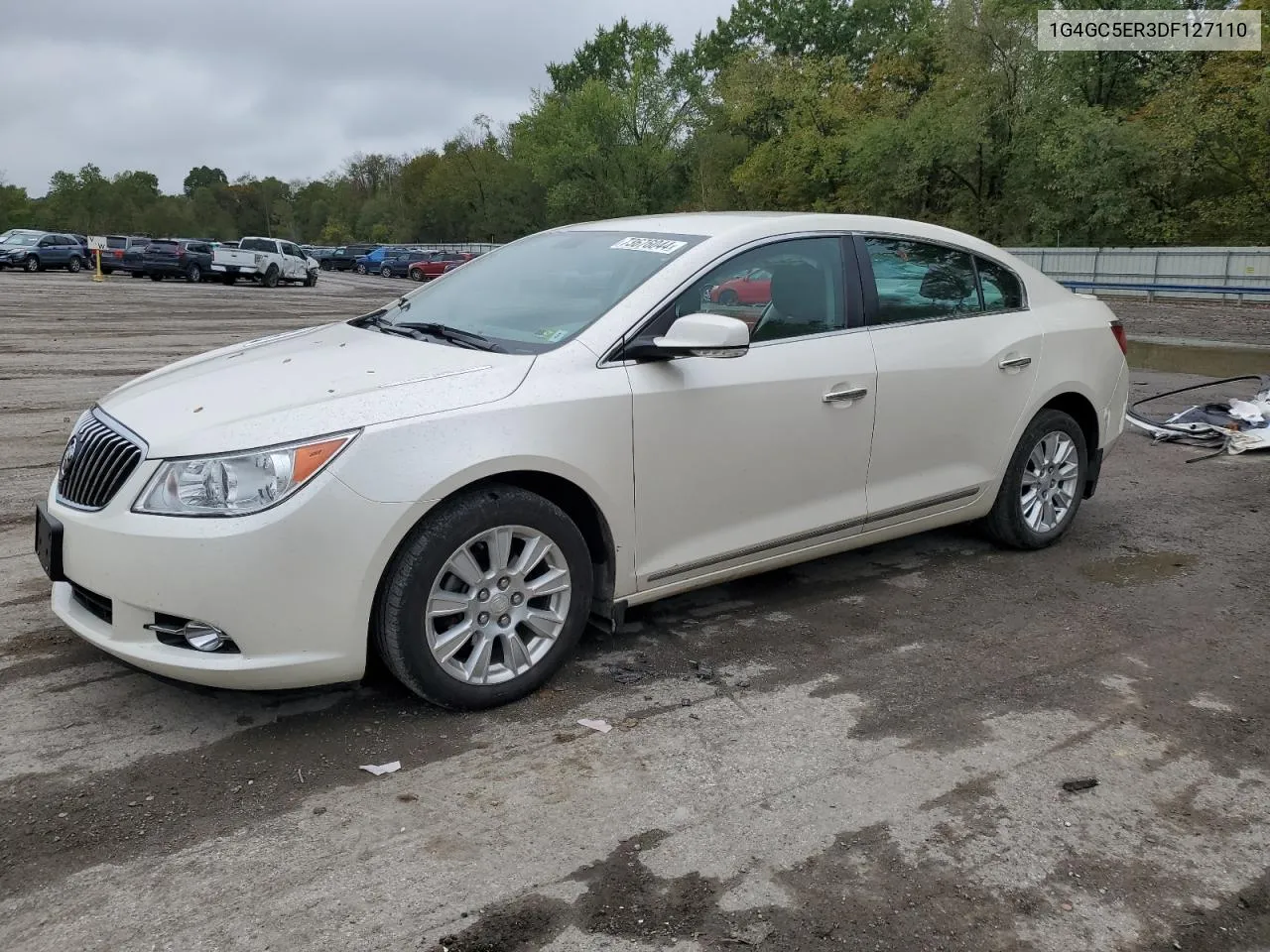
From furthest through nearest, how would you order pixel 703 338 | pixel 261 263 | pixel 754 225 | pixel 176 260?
pixel 261 263 → pixel 176 260 → pixel 754 225 → pixel 703 338

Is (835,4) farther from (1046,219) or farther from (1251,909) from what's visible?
(1251,909)

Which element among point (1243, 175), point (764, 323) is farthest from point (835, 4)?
point (764, 323)

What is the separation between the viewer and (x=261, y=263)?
3825cm

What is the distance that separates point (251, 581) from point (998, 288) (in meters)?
3.88

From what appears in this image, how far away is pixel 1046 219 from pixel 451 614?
43376 millimetres

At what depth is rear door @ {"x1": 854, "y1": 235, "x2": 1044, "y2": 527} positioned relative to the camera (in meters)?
4.68

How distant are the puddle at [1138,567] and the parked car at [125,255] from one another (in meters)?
39.1

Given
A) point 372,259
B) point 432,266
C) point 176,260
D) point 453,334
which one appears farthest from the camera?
point 372,259

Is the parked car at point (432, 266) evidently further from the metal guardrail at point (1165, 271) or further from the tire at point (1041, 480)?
the tire at point (1041, 480)

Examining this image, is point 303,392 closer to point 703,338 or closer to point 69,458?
point 69,458

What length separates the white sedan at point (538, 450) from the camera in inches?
127

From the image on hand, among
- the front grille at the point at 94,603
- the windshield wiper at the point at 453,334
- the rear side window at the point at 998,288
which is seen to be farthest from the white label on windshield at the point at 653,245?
the front grille at the point at 94,603

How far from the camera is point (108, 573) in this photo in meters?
3.31

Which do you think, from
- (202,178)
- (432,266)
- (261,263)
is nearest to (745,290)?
(261,263)
